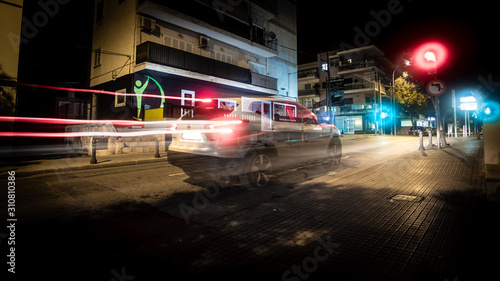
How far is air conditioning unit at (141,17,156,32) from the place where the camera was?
16017 mm

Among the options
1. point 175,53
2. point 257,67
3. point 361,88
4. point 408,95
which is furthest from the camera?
point 361,88

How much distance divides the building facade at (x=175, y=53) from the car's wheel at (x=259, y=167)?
26.6 ft

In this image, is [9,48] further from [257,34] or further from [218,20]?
[257,34]

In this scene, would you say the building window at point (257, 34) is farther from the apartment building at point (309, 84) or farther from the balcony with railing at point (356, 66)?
the balcony with railing at point (356, 66)

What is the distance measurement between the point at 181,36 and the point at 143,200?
1636 cm

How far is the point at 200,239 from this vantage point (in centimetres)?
302

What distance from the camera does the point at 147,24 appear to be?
52.7 ft

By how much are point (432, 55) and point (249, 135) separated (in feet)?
16.7

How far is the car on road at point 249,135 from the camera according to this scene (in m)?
5.56

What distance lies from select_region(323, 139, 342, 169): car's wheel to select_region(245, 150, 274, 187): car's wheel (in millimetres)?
2863

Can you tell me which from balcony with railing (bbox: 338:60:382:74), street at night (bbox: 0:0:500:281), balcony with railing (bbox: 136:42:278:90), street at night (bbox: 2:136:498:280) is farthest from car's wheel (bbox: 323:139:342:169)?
balcony with railing (bbox: 338:60:382:74)

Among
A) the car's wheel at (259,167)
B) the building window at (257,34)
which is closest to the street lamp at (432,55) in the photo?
the car's wheel at (259,167)

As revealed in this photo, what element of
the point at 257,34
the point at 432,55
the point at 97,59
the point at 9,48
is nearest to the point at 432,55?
the point at 432,55

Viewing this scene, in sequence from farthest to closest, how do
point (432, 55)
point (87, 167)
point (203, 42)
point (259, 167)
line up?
point (203, 42) < point (87, 167) < point (432, 55) < point (259, 167)
